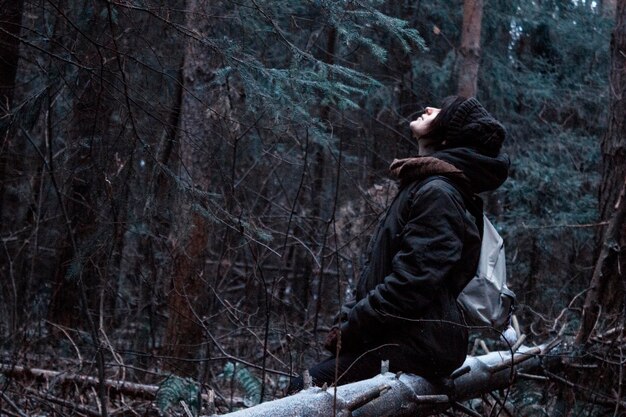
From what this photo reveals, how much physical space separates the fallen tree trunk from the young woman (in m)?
0.12

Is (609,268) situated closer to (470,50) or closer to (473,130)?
(473,130)

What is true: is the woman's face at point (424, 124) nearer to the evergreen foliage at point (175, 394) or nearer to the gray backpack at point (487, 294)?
the gray backpack at point (487, 294)

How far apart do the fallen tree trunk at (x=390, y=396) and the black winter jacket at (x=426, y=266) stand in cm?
14

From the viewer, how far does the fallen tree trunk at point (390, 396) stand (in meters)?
3.24

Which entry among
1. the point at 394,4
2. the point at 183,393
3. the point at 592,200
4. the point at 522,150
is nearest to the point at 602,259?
the point at 183,393

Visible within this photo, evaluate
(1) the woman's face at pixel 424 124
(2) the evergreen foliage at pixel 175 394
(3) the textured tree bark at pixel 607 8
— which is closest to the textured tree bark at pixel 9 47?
(2) the evergreen foliage at pixel 175 394

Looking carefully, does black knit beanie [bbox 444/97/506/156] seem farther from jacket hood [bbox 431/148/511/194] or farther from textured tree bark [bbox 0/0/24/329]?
textured tree bark [bbox 0/0/24/329]

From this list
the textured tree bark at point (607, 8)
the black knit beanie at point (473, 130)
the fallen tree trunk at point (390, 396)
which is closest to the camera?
the fallen tree trunk at point (390, 396)

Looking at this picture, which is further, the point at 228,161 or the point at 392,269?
the point at 228,161

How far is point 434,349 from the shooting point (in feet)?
12.6

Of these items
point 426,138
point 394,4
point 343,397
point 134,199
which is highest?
point 394,4

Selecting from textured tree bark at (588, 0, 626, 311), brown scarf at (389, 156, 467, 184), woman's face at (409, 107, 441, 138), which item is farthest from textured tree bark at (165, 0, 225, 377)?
textured tree bark at (588, 0, 626, 311)

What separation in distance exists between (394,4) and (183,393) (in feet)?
20.7

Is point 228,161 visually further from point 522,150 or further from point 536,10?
point 536,10
